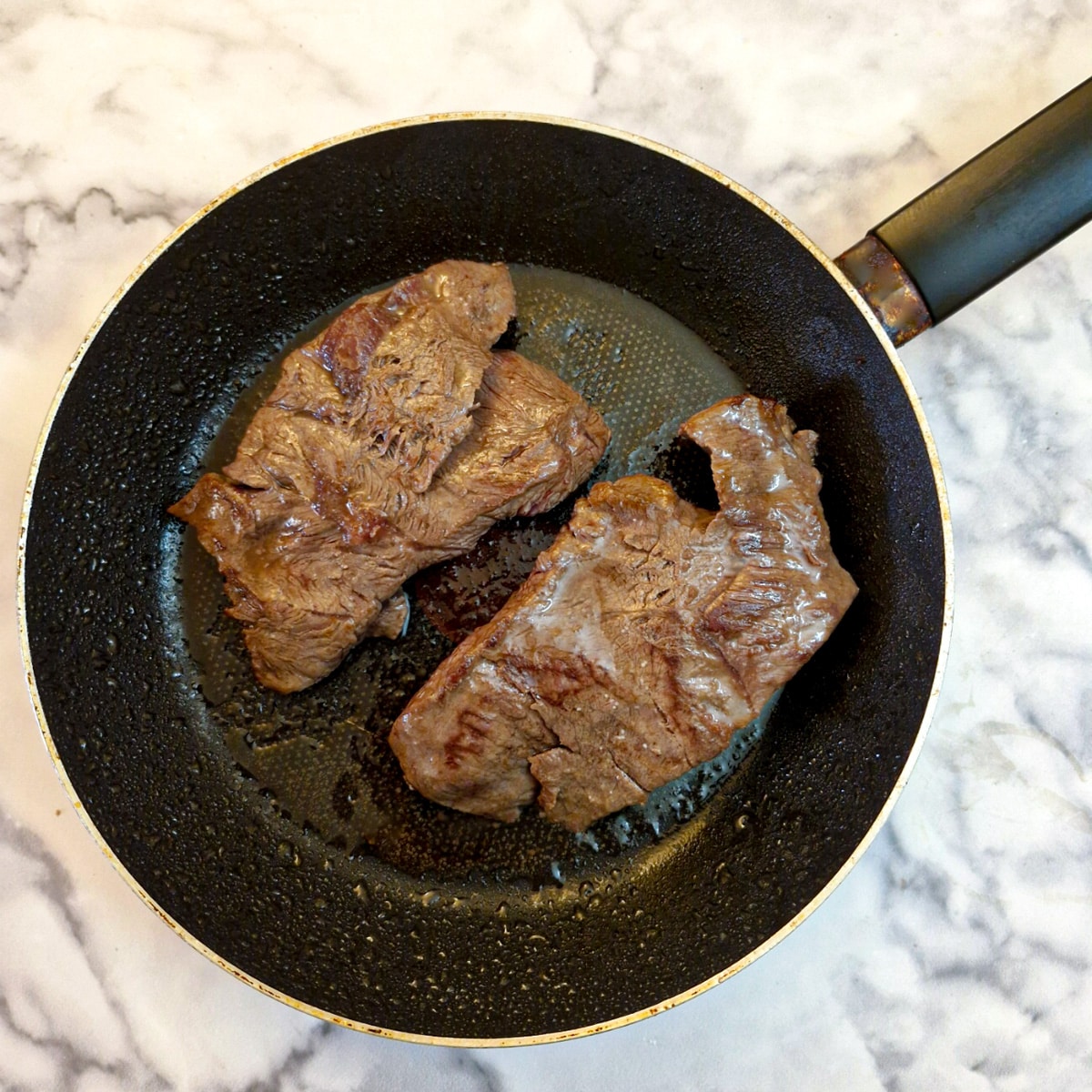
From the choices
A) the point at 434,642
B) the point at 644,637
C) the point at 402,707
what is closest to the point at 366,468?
the point at 434,642

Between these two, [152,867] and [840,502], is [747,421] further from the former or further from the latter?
[152,867]

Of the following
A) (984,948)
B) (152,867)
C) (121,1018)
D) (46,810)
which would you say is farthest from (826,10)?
(121,1018)

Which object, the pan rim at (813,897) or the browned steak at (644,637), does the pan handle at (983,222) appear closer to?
the pan rim at (813,897)

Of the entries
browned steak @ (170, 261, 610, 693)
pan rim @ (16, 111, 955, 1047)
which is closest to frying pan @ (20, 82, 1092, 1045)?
pan rim @ (16, 111, 955, 1047)

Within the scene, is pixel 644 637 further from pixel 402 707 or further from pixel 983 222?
pixel 983 222

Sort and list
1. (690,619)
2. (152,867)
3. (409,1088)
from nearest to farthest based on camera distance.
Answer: (690,619)
(152,867)
(409,1088)

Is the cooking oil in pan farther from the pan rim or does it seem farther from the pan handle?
the pan handle
